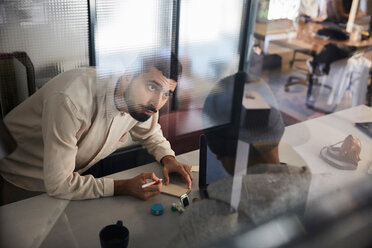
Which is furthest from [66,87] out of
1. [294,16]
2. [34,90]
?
[294,16]

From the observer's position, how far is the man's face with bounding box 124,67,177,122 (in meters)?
0.92

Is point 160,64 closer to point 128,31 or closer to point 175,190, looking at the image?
point 128,31

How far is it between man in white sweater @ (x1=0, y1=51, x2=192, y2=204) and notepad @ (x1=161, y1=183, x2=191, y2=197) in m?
0.09

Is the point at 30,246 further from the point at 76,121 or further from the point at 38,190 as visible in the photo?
the point at 76,121

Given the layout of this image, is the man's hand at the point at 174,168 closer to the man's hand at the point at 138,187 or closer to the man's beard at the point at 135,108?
the man's hand at the point at 138,187

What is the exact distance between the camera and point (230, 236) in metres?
0.94

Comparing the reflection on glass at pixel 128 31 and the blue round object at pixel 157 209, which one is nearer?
the reflection on glass at pixel 128 31

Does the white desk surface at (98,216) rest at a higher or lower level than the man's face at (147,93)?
lower

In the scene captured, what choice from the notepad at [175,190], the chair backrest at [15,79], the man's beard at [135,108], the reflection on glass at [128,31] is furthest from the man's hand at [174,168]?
the chair backrest at [15,79]

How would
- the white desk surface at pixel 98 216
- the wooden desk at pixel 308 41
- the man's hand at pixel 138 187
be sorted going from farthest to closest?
the wooden desk at pixel 308 41 < the man's hand at pixel 138 187 < the white desk surface at pixel 98 216

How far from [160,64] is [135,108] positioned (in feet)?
0.44

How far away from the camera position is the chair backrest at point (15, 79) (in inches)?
29.7

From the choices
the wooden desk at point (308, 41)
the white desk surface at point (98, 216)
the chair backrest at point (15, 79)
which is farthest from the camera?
the wooden desk at point (308, 41)

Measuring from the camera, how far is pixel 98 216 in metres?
0.94
